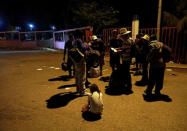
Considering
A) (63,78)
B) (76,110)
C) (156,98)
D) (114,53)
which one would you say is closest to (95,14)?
(63,78)

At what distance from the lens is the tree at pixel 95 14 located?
52.9ft

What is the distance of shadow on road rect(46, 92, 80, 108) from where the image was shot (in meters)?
4.49

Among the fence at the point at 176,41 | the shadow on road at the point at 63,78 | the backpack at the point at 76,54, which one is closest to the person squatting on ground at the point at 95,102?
the backpack at the point at 76,54

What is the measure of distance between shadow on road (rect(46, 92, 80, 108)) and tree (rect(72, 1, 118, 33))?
39.9 feet

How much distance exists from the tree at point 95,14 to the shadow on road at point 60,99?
1218 cm

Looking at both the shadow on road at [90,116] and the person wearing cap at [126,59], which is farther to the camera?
the person wearing cap at [126,59]

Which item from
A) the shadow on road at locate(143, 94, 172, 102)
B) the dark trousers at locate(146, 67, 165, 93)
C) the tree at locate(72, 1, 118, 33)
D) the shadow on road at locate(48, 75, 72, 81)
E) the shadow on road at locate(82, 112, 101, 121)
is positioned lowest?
the shadow on road at locate(82, 112, 101, 121)

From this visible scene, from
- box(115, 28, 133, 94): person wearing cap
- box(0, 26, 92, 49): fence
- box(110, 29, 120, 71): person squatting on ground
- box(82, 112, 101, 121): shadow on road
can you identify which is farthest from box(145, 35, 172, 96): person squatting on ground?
box(0, 26, 92, 49): fence

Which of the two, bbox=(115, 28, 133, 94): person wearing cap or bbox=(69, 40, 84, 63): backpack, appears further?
bbox=(115, 28, 133, 94): person wearing cap

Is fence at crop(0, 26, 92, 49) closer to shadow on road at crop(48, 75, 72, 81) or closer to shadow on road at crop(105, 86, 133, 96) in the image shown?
shadow on road at crop(48, 75, 72, 81)

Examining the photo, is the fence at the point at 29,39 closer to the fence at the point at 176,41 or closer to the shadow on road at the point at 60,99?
the fence at the point at 176,41

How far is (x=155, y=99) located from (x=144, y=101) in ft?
1.14

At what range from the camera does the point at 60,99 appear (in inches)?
191

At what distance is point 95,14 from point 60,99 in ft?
41.8
